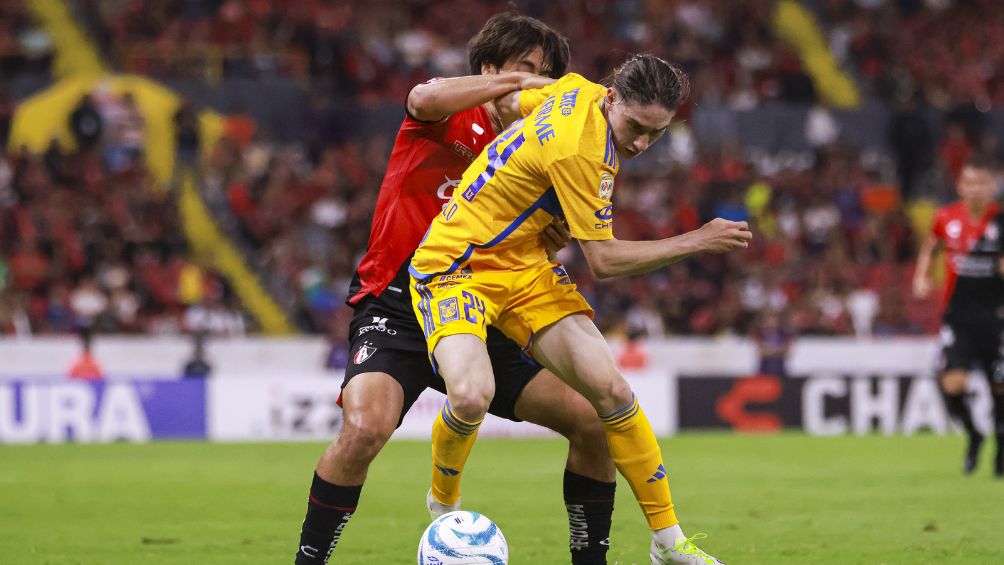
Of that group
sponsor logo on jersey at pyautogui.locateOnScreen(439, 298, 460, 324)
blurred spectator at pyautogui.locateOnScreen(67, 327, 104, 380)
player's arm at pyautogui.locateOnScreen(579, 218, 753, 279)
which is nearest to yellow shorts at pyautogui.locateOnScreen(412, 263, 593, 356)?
sponsor logo on jersey at pyautogui.locateOnScreen(439, 298, 460, 324)

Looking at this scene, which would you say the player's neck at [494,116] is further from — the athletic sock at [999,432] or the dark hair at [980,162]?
the athletic sock at [999,432]

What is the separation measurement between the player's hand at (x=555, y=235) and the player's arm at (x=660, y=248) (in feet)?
1.26

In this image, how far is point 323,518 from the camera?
592 cm

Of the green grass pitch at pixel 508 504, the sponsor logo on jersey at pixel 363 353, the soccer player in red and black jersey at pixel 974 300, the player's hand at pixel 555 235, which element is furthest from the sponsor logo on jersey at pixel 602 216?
the soccer player in red and black jersey at pixel 974 300

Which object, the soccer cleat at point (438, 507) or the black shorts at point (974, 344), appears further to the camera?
the black shorts at point (974, 344)

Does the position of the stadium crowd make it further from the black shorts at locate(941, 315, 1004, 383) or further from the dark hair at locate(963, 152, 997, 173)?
the dark hair at locate(963, 152, 997, 173)

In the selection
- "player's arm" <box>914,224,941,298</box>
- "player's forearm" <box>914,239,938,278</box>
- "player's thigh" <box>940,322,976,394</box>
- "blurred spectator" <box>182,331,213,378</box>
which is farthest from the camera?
"blurred spectator" <box>182,331,213,378</box>

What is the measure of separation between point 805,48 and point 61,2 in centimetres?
1322

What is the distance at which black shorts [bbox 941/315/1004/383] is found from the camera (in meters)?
11.9

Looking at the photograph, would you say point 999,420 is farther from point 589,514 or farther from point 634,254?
point 634,254

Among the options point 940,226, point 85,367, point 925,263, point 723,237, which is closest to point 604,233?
point 723,237

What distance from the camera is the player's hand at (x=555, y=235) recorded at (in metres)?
6.37

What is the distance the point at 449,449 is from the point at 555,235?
105 cm

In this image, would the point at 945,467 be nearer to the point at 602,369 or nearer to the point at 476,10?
the point at 602,369
